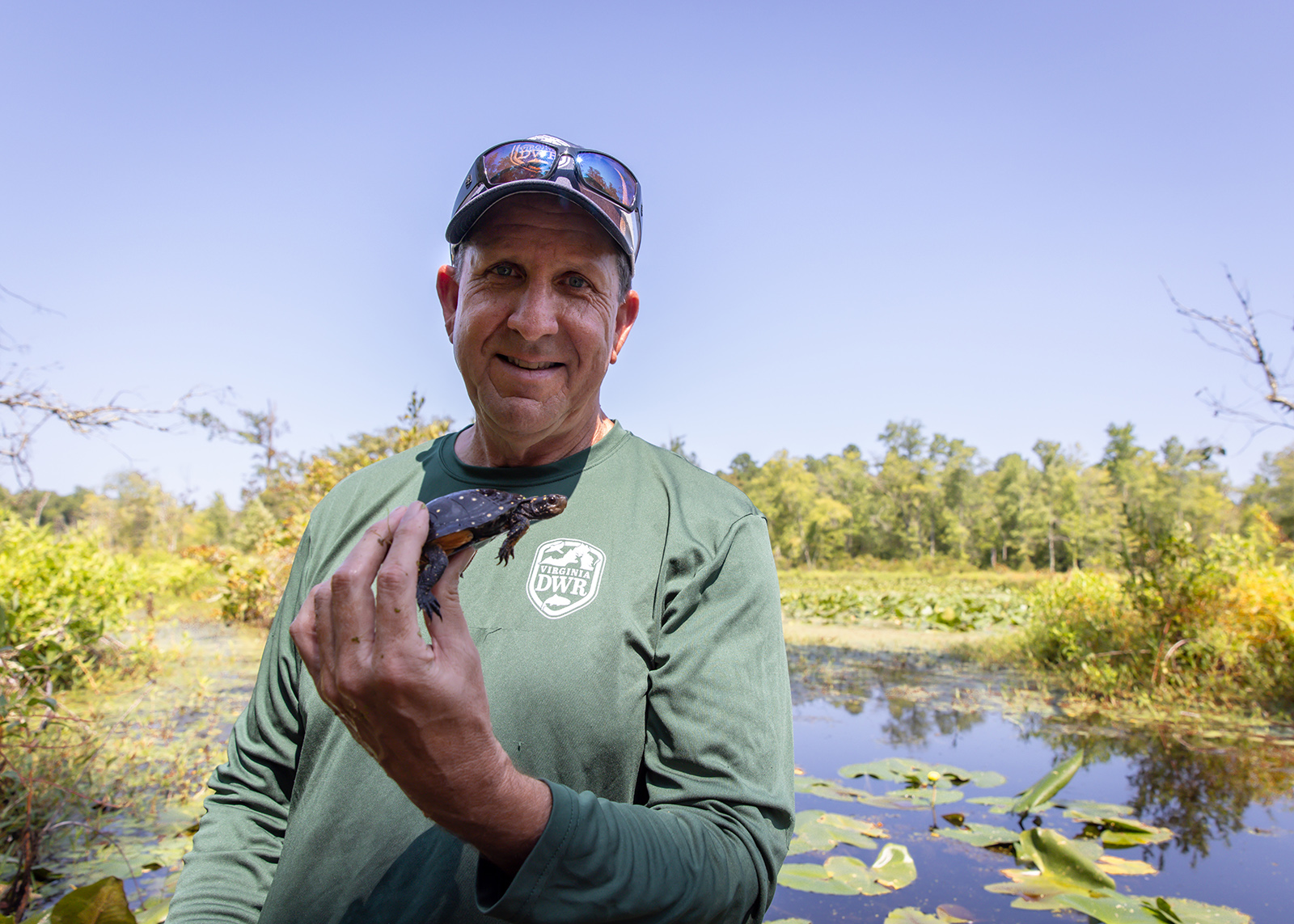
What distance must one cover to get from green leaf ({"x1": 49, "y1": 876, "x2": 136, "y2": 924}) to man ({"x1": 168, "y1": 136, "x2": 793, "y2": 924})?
792mm

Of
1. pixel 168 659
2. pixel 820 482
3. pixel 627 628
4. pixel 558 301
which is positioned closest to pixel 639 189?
pixel 558 301

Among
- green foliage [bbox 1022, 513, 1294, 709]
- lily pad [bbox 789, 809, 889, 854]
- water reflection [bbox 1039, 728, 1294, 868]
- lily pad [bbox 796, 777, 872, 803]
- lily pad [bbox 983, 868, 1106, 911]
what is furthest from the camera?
green foliage [bbox 1022, 513, 1294, 709]

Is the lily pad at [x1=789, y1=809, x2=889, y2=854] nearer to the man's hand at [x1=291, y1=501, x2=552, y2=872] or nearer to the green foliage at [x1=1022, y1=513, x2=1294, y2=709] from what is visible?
the man's hand at [x1=291, y1=501, x2=552, y2=872]

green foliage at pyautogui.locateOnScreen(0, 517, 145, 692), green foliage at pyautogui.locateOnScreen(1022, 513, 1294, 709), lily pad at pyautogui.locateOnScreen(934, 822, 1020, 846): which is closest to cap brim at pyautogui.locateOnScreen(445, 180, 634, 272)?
lily pad at pyautogui.locateOnScreen(934, 822, 1020, 846)

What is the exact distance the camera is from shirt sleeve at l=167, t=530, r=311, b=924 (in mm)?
1558

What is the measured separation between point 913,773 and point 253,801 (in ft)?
18.4

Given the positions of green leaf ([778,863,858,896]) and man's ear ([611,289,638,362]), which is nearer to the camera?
man's ear ([611,289,638,362])

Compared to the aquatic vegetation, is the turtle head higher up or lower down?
higher up

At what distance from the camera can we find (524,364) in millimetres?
1743

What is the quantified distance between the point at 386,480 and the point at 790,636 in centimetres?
1382

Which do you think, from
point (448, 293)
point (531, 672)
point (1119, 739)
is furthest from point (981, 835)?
point (448, 293)

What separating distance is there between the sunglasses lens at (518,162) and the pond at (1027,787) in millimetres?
3912

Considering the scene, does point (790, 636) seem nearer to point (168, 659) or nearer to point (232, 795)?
point (168, 659)

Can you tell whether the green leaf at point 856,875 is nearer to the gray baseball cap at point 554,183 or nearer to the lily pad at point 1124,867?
the lily pad at point 1124,867
